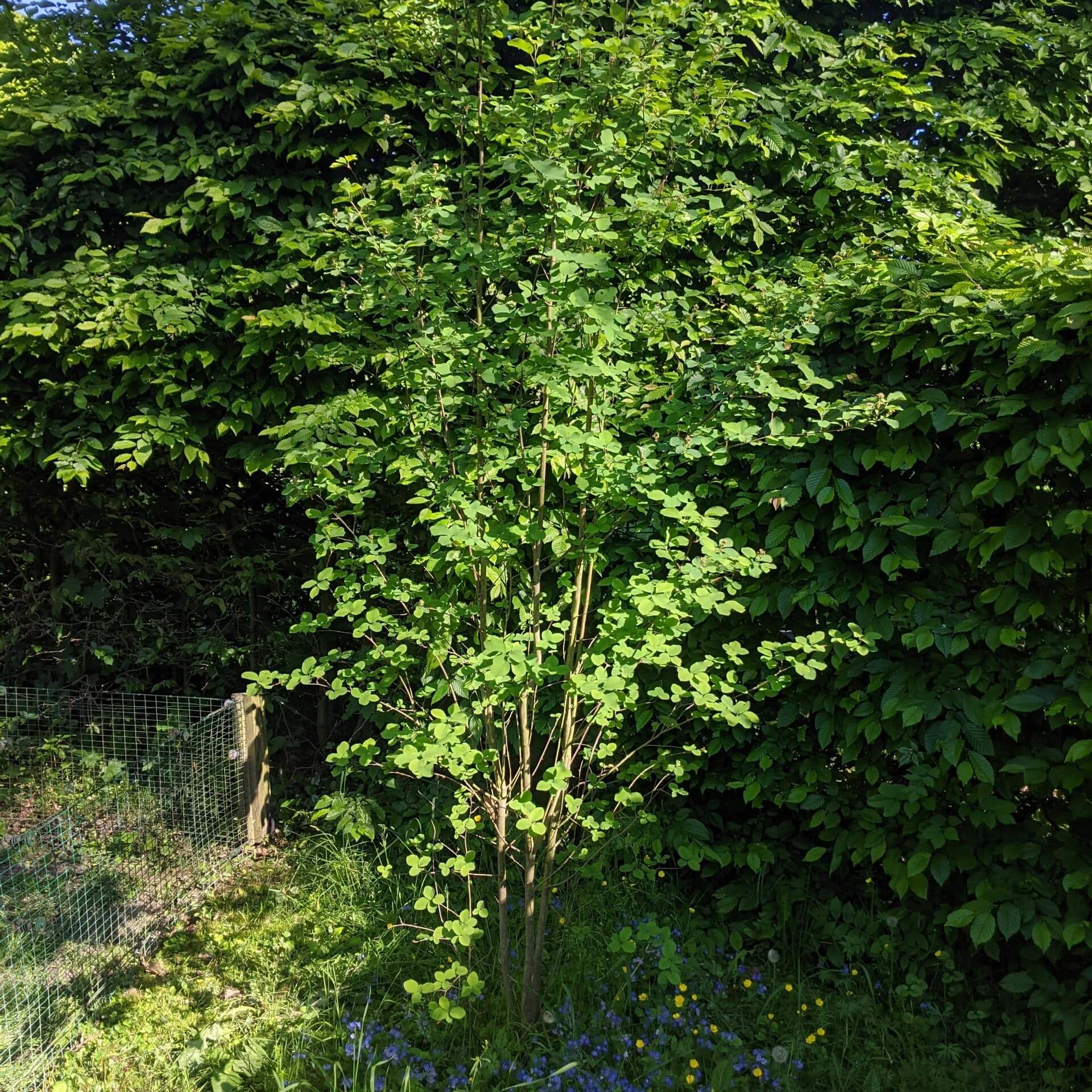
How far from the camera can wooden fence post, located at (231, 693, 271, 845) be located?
12.5 feet

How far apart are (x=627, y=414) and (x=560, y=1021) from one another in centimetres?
184

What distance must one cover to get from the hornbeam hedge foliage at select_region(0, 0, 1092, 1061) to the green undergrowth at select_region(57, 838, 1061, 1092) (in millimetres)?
140

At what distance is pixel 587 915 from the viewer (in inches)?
119

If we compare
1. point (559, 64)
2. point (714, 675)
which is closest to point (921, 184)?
point (559, 64)

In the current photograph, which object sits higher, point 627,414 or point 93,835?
point 627,414

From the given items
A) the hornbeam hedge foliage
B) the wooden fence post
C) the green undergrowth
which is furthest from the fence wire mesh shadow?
the hornbeam hedge foliage

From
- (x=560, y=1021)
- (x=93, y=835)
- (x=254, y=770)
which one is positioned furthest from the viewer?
(x=254, y=770)

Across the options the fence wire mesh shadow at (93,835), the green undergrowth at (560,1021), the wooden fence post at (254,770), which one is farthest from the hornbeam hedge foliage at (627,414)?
the fence wire mesh shadow at (93,835)

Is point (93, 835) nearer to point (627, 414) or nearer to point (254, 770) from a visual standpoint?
point (254, 770)

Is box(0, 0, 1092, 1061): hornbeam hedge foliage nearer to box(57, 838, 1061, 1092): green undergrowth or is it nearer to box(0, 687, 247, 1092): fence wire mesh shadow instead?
box(57, 838, 1061, 1092): green undergrowth

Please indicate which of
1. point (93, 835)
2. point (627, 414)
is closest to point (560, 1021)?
point (627, 414)

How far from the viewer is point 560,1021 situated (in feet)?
8.39

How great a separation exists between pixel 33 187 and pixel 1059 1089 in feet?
16.7

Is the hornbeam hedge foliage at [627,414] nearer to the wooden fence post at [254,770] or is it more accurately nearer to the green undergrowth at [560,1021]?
the green undergrowth at [560,1021]
